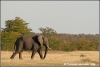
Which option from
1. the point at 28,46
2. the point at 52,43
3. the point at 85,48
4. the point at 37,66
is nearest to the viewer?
the point at 37,66

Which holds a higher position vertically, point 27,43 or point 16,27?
point 27,43

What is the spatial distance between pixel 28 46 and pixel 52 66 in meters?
7.25

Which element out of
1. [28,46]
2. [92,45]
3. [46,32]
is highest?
[28,46]

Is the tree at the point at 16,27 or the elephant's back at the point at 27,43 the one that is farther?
the tree at the point at 16,27

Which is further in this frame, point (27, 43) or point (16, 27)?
point (16, 27)

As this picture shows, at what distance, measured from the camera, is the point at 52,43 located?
167 feet

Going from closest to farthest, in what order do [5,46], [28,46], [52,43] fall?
[28,46] < [5,46] < [52,43]

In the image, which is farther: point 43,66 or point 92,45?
point 92,45

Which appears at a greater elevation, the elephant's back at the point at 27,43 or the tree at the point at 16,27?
the elephant's back at the point at 27,43

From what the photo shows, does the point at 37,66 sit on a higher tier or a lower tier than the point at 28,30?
higher

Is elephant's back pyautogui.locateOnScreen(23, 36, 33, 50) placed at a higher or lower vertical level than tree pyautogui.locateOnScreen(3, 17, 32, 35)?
higher

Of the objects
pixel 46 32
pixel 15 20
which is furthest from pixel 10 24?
pixel 46 32

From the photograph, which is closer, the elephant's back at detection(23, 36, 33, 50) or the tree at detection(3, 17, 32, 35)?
the elephant's back at detection(23, 36, 33, 50)

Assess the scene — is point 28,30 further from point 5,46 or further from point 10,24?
point 5,46
